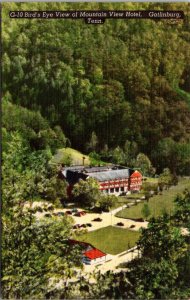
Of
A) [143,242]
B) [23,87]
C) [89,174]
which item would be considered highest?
[23,87]

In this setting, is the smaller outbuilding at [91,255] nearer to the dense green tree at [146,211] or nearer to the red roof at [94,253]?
the red roof at [94,253]

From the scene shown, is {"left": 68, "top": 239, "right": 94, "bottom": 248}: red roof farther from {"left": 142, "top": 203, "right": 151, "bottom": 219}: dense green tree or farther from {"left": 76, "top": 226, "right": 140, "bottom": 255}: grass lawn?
{"left": 142, "top": 203, "right": 151, "bottom": 219}: dense green tree

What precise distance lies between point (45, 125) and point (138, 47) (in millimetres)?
774

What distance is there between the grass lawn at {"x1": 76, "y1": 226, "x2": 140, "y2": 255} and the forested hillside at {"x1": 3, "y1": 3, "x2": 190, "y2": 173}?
47cm

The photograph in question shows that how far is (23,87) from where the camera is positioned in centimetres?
387

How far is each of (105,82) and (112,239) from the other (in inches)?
39.4

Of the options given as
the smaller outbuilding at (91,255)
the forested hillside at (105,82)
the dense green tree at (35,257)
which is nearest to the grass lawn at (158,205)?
the forested hillside at (105,82)

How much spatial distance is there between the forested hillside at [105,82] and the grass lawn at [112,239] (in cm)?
47

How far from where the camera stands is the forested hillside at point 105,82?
12.5 ft

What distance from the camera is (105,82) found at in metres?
3.86

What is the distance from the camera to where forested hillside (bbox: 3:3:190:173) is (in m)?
3.81

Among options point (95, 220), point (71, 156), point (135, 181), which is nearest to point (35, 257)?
point (95, 220)

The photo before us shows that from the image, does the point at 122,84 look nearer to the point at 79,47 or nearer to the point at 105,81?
the point at 105,81

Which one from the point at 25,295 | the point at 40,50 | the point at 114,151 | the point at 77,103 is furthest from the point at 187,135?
the point at 25,295
